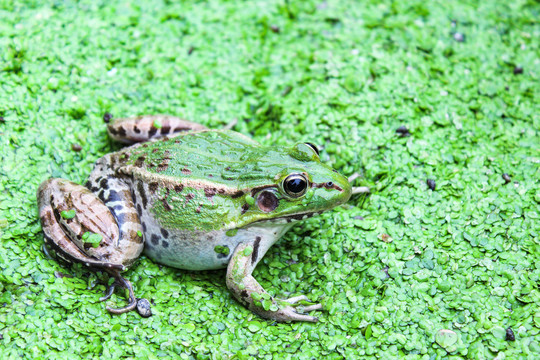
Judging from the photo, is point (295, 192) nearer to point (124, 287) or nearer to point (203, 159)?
point (203, 159)

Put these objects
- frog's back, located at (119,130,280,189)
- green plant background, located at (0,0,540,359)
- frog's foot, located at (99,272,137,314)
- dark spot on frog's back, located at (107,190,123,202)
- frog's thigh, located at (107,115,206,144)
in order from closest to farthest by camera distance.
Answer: green plant background, located at (0,0,540,359) < frog's foot, located at (99,272,137,314) < frog's back, located at (119,130,280,189) < dark spot on frog's back, located at (107,190,123,202) < frog's thigh, located at (107,115,206,144)

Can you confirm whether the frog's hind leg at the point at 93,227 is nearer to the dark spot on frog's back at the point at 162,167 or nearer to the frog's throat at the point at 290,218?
the dark spot on frog's back at the point at 162,167

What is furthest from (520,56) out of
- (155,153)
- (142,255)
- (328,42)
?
(142,255)

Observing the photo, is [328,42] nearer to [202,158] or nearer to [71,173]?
[202,158]

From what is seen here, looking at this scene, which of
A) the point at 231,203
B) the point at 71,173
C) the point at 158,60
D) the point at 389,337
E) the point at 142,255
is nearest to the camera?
the point at 389,337

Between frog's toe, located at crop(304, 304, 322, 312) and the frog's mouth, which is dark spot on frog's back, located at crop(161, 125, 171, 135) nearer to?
the frog's mouth

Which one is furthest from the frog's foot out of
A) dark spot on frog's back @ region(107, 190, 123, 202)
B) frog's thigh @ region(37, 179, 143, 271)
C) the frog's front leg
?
the frog's front leg

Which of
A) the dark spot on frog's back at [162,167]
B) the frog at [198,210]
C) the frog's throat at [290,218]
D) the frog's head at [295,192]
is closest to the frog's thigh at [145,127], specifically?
the frog at [198,210]
